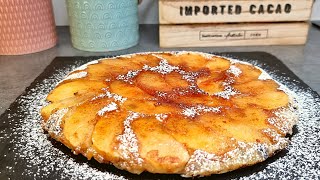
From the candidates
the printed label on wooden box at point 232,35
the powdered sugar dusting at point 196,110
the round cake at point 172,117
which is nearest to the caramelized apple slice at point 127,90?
the round cake at point 172,117

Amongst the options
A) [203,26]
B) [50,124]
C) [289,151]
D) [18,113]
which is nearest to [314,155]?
[289,151]

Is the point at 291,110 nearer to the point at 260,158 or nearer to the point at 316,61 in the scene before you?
the point at 260,158

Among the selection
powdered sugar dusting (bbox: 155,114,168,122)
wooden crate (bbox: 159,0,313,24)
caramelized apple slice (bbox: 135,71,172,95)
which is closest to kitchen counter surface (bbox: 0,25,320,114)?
wooden crate (bbox: 159,0,313,24)

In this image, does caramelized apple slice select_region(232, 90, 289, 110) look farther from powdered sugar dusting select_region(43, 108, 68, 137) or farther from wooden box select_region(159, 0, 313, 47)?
wooden box select_region(159, 0, 313, 47)

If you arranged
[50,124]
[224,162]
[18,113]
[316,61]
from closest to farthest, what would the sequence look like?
[224,162] → [50,124] → [18,113] → [316,61]

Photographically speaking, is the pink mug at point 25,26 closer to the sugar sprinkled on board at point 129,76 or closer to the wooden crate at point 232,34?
the wooden crate at point 232,34

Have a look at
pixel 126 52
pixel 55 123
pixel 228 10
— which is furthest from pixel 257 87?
pixel 126 52

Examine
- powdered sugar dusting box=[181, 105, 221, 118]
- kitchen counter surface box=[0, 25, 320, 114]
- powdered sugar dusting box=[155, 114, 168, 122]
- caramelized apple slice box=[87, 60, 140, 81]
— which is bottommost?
kitchen counter surface box=[0, 25, 320, 114]
